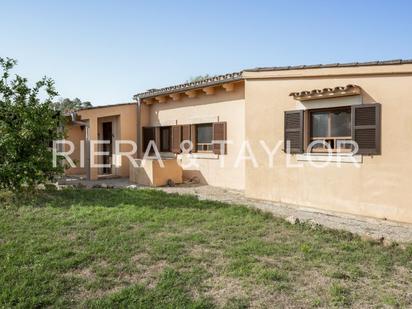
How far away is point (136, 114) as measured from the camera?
55.1ft

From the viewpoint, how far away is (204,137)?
14.4 m

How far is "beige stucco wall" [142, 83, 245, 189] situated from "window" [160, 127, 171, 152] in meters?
0.41

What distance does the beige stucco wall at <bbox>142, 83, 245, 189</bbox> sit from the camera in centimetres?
1262

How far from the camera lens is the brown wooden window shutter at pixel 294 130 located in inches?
384

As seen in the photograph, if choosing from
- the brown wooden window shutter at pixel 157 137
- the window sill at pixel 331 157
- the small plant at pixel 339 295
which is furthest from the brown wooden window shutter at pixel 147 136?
the small plant at pixel 339 295

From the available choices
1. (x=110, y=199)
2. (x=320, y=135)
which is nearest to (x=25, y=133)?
(x=110, y=199)

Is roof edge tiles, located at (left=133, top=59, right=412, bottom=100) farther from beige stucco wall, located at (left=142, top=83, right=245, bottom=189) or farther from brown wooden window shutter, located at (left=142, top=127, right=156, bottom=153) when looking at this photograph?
brown wooden window shutter, located at (left=142, top=127, right=156, bottom=153)

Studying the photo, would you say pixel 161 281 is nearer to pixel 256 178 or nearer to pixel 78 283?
pixel 78 283

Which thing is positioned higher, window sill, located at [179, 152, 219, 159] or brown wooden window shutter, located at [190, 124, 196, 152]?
brown wooden window shutter, located at [190, 124, 196, 152]

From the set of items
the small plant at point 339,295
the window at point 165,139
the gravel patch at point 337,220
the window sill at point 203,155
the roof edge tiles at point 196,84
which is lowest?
the small plant at point 339,295

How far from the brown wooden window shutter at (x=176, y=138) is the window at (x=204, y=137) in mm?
839

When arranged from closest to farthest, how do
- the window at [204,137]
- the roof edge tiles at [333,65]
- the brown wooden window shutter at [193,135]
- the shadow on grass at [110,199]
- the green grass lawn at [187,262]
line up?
the green grass lawn at [187,262] < the roof edge tiles at [333,65] < the shadow on grass at [110,199] < the window at [204,137] < the brown wooden window shutter at [193,135]

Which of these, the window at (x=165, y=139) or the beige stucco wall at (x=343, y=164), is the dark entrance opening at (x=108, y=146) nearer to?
the window at (x=165, y=139)

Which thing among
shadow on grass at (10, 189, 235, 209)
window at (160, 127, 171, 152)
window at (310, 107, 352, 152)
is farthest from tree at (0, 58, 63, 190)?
window at (310, 107, 352, 152)
